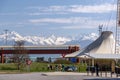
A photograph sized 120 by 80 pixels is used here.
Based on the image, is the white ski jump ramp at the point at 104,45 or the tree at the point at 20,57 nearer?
the tree at the point at 20,57

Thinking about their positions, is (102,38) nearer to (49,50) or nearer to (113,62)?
(113,62)

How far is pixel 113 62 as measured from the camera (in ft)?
236

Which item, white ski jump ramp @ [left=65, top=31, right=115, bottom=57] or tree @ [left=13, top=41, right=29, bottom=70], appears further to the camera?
white ski jump ramp @ [left=65, top=31, right=115, bottom=57]

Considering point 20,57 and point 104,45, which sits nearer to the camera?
point 20,57

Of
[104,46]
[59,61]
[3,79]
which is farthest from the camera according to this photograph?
[59,61]

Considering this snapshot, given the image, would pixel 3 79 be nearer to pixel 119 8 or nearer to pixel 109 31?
pixel 119 8

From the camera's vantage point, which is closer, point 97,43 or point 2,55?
point 97,43

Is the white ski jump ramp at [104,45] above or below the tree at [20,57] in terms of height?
above

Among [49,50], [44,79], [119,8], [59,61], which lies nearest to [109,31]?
[59,61]

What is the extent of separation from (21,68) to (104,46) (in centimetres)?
2483

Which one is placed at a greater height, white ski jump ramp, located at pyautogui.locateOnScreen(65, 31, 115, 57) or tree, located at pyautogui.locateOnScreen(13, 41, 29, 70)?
white ski jump ramp, located at pyautogui.locateOnScreen(65, 31, 115, 57)

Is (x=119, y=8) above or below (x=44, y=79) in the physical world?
above

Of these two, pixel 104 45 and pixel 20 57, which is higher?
pixel 104 45

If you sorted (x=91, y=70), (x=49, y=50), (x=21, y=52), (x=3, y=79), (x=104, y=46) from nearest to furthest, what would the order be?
1. (x=3, y=79)
2. (x=91, y=70)
3. (x=21, y=52)
4. (x=104, y=46)
5. (x=49, y=50)
